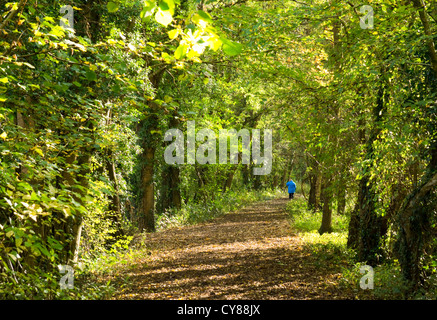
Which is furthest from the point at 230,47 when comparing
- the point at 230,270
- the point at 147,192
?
the point at 147,192

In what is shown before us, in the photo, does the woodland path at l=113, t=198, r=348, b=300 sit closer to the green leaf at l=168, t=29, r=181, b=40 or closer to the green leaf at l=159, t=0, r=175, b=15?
the green leaf at l=168, t=29, r=181, b=40

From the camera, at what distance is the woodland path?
22.0 feet

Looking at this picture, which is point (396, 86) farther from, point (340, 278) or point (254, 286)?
point (254, 286)

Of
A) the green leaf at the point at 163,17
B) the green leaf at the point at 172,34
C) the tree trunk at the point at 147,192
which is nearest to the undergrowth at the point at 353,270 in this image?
the green leaf at the point at 172,34

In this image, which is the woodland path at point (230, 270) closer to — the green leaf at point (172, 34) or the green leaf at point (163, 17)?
the green leaf at point (172, 34)

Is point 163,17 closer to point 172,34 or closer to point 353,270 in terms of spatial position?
point 172,34

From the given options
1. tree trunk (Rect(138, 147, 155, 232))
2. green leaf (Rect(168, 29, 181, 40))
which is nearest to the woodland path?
tree trunk (Rect(138, 147, 155, 232))

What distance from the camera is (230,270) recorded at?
27.4ft

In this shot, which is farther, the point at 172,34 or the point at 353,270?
the point at 353,270

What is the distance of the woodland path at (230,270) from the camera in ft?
22.0

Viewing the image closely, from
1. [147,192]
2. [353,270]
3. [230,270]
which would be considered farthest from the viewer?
[147,192]

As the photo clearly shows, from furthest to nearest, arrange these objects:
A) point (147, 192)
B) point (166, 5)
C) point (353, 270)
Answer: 1. point (147, 192)
2. point (353, 270)
3. point (166, 5)

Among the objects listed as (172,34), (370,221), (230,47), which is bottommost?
(370,221)
